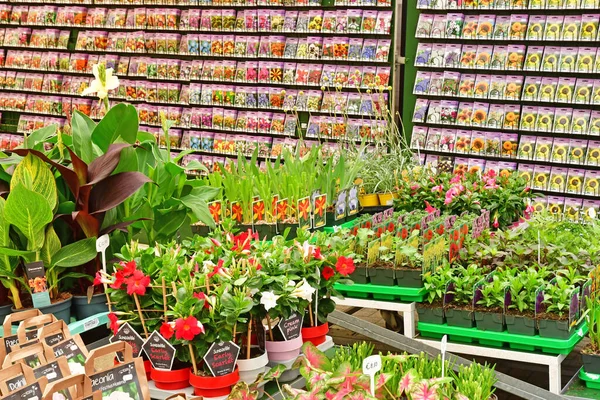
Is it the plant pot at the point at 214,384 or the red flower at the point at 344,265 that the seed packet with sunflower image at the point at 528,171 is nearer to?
the red flower at the point at 344,265

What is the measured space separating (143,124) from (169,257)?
6.54 m

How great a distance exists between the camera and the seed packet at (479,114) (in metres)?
6.72

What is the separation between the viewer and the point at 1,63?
9852 mm

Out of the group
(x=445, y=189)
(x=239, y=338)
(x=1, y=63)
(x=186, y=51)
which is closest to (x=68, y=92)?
(x=1, y=63)

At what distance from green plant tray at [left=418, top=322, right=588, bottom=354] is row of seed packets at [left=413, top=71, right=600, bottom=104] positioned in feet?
11.7

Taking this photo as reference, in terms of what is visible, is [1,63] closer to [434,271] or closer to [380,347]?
[380,347]

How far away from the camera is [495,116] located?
21.9 ft

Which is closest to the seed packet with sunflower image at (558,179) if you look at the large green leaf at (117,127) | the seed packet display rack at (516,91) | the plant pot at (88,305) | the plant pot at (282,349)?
the seed packet display rack at (516,91)

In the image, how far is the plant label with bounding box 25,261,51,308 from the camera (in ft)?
8.80

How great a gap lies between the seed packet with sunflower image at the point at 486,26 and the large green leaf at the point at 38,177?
15.4ft

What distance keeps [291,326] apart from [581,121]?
4575 mm

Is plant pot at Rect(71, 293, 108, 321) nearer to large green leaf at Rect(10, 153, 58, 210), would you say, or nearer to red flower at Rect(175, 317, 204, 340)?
large green leaf at Rect(10, 153, 58, 210)

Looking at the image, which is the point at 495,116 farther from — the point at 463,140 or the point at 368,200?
the point at 368,200

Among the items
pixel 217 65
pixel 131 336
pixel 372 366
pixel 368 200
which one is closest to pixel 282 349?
pixel 131 336
